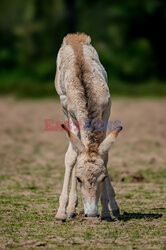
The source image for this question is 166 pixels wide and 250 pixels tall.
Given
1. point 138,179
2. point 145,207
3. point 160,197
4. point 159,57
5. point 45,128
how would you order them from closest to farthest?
point 145,207, point 160,197, point 138,179, point 45,128, point 159,57

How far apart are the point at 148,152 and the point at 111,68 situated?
16.5m

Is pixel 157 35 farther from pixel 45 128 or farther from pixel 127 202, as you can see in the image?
pixel 127 202

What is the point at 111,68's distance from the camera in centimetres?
2795

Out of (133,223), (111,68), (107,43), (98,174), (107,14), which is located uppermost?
(107,14)

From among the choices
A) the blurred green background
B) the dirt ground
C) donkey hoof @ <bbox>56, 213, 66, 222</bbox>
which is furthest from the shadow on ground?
the blurred green background

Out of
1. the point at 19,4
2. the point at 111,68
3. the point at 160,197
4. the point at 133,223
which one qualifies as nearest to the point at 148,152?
the point at 160,197

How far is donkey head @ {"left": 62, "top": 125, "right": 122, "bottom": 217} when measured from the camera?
18.6ft

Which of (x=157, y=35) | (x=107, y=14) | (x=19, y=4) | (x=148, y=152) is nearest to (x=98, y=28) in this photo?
(x=107, y=14)

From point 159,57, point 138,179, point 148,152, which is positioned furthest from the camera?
point 159,57

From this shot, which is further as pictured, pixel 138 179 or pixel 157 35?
pixel 157 35

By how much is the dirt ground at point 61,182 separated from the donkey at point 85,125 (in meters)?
0.28

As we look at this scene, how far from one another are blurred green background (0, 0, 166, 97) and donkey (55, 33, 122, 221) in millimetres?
18740

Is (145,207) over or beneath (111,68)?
beneath

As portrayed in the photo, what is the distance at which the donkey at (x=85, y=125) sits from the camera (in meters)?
5.72
